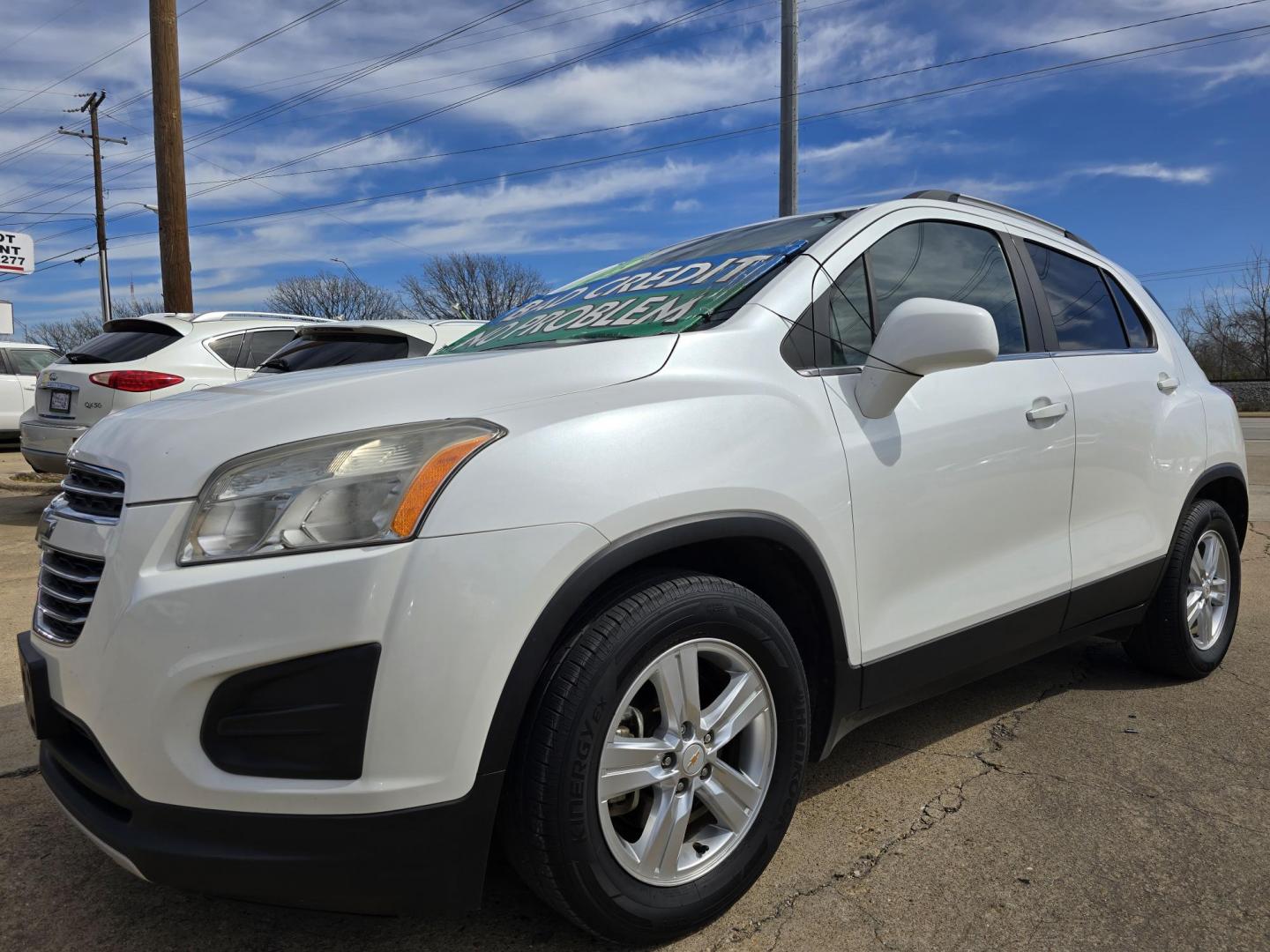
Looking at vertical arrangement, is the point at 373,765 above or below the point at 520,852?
above

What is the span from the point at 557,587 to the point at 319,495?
0.45 metres

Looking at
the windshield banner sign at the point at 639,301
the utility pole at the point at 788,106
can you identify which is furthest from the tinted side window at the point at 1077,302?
the utility pole at the point at 788,106

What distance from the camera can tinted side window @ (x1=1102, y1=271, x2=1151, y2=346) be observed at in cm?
353

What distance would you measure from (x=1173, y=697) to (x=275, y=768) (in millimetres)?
3237

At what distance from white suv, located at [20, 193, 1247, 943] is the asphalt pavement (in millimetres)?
238

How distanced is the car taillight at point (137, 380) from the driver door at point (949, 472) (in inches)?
232

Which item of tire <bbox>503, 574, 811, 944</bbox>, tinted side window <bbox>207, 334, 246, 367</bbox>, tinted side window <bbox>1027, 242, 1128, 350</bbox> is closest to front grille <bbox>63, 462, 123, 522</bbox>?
tire <bbox>503, 574, 811, 944</bbox>

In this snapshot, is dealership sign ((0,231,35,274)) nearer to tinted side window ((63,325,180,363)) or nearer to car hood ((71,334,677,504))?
tinted side window ((63,325,180,363))

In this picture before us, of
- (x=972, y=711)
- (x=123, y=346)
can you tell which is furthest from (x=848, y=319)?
(x=123, y=346)

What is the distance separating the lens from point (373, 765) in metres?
1.61

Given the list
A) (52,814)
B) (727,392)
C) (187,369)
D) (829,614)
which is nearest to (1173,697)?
(829,614)

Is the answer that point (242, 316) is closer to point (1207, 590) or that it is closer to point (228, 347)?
point (228, 347)

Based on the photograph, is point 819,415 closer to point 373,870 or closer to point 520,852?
point 520,852

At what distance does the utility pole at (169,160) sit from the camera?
10328 millimetres
